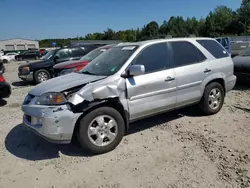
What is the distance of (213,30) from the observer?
235 ft

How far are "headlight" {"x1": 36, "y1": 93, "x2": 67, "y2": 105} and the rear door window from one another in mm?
2101

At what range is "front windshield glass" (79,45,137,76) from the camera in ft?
12.4

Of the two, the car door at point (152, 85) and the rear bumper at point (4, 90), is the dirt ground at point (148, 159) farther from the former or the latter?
the rear bumper at point (4, 90)

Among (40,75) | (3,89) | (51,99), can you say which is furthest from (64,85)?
(40,75)

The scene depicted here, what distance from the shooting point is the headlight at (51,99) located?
3232 millimetres

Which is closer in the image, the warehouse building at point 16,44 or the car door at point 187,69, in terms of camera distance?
the car door at point 187,69

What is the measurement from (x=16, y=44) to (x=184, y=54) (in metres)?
78.8

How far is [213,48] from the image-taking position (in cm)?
487

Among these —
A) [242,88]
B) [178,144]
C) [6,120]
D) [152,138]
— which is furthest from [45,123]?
[242,88]

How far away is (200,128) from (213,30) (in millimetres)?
75579

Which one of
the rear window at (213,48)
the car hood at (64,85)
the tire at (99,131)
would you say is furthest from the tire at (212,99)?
the car hood at (64,85)

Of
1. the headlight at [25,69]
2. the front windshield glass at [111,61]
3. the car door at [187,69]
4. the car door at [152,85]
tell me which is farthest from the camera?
the headlight at [25,69]

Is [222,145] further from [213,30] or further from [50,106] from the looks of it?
[213,30]

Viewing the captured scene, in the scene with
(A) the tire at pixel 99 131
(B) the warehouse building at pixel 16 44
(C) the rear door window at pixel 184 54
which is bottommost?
(A) the tire at pixel 99 131
